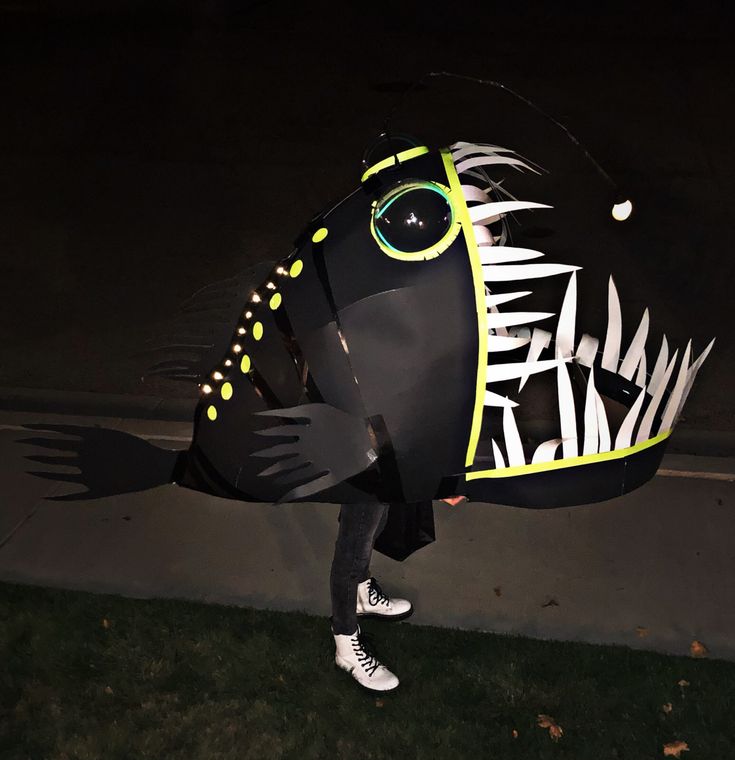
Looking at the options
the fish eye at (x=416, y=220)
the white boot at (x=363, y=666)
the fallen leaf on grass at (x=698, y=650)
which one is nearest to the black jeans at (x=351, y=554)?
the white boot at (x=363, y=666)

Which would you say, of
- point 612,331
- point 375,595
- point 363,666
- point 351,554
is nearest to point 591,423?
point 612,331

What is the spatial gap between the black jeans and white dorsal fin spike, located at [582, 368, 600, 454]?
84 centimetres

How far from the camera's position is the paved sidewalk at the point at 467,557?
3936 millimetres

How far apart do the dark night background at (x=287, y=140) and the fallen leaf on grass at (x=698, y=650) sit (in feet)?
6.23

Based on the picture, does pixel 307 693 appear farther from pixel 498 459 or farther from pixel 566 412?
pixel 566 412

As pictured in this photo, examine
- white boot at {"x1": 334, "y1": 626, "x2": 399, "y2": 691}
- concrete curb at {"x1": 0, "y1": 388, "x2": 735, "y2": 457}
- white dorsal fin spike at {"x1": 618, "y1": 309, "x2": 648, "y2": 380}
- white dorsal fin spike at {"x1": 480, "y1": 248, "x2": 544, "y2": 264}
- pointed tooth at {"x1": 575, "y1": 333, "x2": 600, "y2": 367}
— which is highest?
white dorsal fin spike at {"x1": 480, "y1": 248, "x2": 544, "y2": 264}

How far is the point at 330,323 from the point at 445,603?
202 cm

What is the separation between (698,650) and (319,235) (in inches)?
98.3

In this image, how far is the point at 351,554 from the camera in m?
3.27

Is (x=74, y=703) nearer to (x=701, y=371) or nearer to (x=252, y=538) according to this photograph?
(x=252, y=538)

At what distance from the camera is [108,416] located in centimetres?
564

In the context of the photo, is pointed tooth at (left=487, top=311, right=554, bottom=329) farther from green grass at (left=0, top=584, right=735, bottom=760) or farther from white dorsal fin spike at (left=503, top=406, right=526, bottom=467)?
green grass at (left=0, top=584, right=735, bottom=760)

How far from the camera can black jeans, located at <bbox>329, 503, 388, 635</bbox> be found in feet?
10.4

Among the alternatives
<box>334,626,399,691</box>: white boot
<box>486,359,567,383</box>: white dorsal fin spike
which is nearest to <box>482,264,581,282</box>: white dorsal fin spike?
<box>486,359,567,383</box>: white dorsal fin spike
